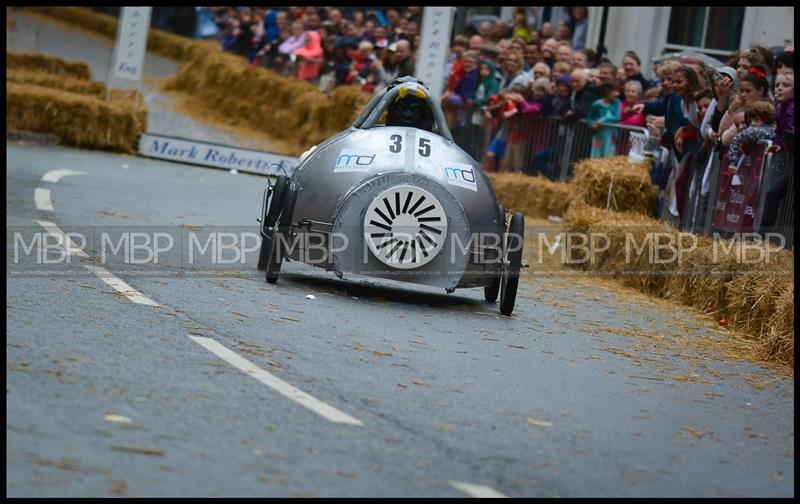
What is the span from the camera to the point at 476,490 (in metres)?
5.94

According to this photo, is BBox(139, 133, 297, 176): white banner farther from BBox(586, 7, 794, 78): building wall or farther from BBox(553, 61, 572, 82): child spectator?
BBox(586, 7, 794, 78): building wall

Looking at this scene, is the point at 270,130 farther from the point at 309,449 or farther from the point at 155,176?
the point at 309,449

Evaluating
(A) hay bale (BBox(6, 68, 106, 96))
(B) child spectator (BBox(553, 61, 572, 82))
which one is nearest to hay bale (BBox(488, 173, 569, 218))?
(B) child spectator (BBox(553, 61, 572, 82))

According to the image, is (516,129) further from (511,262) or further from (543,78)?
(511,262)

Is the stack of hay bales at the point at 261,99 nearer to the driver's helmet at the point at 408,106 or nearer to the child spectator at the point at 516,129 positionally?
the child spectator at the point at 516,129

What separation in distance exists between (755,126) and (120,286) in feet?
22.2

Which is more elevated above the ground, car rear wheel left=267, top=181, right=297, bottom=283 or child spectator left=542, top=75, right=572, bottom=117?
child spectator left=542, top=75, right=572, bottom=117

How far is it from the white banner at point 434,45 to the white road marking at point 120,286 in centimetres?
1402

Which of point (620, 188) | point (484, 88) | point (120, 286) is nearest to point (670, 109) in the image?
point (620, 188)

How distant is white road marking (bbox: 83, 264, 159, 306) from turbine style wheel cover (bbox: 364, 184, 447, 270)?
1809 millimetres

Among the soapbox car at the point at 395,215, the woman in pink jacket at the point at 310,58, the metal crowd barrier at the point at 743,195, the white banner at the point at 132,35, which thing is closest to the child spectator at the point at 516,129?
the metal crowd barrier at the point at 743,195

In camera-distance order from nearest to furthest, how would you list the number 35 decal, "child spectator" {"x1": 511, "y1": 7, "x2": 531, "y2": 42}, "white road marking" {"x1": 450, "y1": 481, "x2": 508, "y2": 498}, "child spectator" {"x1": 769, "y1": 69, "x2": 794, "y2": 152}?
"white road marking" {"x1": 450, "y1": 481, "x2": 508, "y2": 498}, the number 35 decal, "child spectator" {"x1": 769, "y1": 69, "x2": 794, "y2": 152}, "child spectator" {"x1": 511, "y1": 7, "x2": 531, "y2": 42}

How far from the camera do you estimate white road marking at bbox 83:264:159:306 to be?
10102 mm

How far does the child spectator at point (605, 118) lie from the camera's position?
2066 cm
